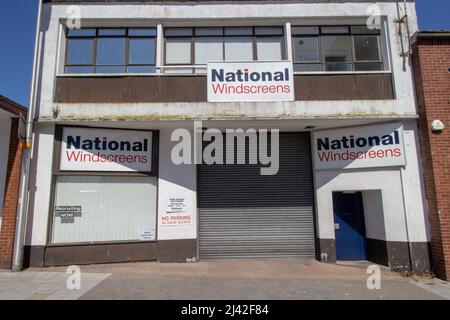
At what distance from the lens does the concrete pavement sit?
6113 mm

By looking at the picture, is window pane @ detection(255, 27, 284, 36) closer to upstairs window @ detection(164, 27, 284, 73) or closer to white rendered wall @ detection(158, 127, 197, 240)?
upstairs window @ detection(164, 27, 284, 73)

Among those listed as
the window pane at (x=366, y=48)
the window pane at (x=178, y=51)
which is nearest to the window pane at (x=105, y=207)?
the window pane at (x=178, y=51)

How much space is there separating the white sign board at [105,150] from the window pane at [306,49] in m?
5.62

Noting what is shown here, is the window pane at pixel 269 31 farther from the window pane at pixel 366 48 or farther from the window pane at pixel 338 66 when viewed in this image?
the window pane at pixel 366 48

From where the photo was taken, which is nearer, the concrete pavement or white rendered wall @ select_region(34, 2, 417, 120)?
the concrete pavement

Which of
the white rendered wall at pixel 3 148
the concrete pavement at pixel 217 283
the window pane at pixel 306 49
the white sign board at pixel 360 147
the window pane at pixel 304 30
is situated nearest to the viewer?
the concrete pavement at pixel 217 283

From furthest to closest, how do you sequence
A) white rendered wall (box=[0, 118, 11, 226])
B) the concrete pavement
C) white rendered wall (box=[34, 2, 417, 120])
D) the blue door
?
the blue door
white rendered wall (box=[34, 2, 417, 120])
white rendered wall (box=[0, 118, 11, 226])
the concrete pavement

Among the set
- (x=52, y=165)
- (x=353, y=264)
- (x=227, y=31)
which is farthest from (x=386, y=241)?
(x=52, y=165)

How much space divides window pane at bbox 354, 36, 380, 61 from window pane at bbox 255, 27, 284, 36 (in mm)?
2552

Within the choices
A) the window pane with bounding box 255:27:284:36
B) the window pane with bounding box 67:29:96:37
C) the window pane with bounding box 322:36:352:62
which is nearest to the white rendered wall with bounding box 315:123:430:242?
the window pane with bounding box 322:36:352:62

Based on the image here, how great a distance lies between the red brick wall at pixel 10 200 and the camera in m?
7.99

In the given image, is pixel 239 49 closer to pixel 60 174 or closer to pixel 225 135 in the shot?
pixel 225 135

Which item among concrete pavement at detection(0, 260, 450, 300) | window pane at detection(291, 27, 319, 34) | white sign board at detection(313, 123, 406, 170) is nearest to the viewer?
concrete pavement at detection(0, 260, 450, 300)

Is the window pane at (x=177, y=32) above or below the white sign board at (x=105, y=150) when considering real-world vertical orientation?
above
